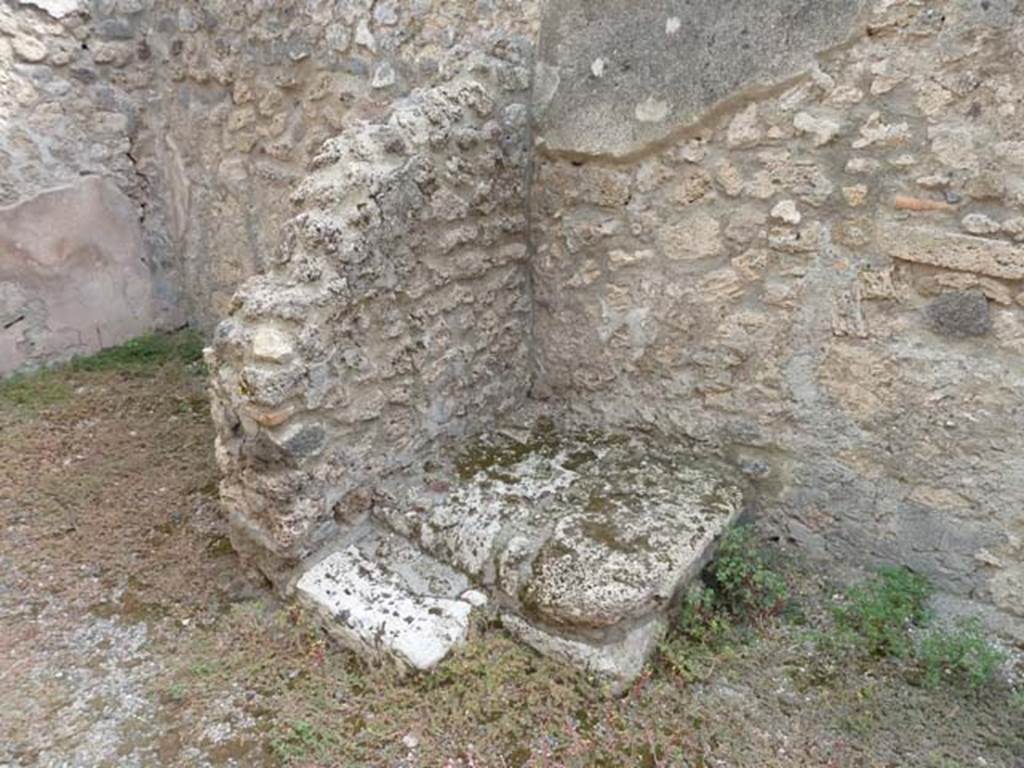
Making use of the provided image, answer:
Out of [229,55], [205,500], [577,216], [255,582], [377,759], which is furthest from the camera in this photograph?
[229,55]

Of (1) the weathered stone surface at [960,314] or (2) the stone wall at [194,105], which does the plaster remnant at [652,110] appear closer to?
(2) the stone wall at [194,105]

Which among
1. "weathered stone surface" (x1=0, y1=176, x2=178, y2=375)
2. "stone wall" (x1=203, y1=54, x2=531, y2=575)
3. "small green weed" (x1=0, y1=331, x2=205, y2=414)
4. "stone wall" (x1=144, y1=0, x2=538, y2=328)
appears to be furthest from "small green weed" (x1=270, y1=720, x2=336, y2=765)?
"weathered stone surface" (x1=0, y1=176, x2=178, y2=375)

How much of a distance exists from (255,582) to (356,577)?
1.40ft

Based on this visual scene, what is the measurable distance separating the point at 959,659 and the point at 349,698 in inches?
68.9

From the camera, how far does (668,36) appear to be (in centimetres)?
256

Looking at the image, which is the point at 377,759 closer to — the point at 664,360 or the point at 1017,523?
the point at 664,360

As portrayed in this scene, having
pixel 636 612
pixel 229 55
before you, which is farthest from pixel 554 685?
pixel 229 55

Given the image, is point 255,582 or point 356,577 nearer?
point 356,577

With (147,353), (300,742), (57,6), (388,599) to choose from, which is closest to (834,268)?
(388,599)

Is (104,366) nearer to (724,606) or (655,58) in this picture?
(655,58)

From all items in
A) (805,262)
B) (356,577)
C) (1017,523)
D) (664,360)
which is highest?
(805,262)

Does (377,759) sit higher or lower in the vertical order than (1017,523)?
lower

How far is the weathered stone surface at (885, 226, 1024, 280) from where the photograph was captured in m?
2.11

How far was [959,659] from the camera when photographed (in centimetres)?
225
